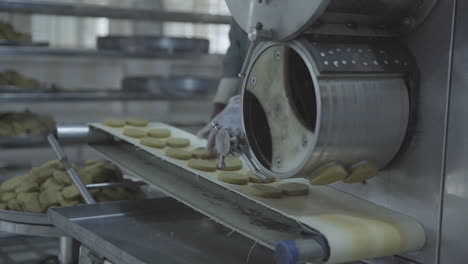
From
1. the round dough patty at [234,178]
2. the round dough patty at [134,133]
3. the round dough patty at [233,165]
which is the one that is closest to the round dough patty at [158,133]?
the round dough patty at [134,133]

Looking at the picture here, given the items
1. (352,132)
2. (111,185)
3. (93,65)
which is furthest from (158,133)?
(93,65)

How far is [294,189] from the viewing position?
1106 millimetres

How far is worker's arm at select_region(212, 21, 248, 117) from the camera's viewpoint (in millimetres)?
2176

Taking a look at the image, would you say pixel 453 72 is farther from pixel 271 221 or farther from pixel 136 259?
pixel 136 259

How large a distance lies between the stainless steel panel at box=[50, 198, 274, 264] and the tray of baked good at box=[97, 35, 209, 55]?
2099 mm

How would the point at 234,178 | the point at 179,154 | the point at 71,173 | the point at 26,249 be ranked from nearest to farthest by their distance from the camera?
the point at 234,178 < the point at 179,154 < the point at 71,173 < the point at 26,249

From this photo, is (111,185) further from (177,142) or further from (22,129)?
(22,129)

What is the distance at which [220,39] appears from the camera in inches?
284

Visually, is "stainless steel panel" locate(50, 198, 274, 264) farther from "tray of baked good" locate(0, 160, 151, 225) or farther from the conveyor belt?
"tray of baked good" locate(0, 160, 151, 225)

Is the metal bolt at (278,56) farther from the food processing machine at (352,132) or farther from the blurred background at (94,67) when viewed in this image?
the blurred background at (94,67)

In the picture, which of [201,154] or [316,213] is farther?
[201,154]

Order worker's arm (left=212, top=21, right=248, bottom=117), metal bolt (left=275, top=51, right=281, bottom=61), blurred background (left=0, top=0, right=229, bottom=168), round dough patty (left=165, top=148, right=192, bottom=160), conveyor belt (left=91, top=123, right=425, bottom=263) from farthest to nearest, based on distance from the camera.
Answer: blurred background (left=0, top=0, right=229, bottom=168)
worker's arm (left=212, top=21, right=248, bottom=117)
round dough patty (left=165, top=148, right=192, bottom=160)
metal bolt (left=275, top=51, right=281, bottom=61)
conveyor belt (left=91, top=123, right=425, bottom=263)

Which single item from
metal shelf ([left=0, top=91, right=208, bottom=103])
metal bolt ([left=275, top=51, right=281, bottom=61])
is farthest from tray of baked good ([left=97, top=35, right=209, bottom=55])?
metal bolt ([left=275, top=51, right=281, bottom=61])

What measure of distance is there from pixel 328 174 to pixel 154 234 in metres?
0.44
